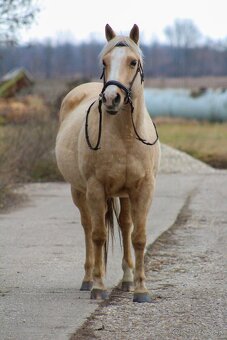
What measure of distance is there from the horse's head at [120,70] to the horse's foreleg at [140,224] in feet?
2.70

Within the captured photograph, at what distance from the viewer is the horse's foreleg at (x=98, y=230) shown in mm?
8656

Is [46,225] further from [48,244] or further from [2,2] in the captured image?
[2,2]

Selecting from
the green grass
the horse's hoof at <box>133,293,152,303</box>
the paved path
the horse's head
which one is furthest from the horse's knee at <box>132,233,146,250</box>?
the green grass

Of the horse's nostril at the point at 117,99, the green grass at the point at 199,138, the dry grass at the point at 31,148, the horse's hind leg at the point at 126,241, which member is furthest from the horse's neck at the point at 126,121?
the green grass at the point at 199,138

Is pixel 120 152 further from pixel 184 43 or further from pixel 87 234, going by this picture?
pixel 184 43

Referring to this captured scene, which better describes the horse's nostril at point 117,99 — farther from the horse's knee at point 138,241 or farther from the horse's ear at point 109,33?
the horse's knee at point 138,241

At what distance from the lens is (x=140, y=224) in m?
8.77

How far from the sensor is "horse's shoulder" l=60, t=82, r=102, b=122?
34.6 feet

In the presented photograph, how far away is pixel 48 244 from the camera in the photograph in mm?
12641

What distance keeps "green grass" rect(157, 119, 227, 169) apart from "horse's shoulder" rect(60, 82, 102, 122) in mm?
20251

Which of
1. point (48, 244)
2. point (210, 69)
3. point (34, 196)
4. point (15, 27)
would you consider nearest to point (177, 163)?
point (15, 27)

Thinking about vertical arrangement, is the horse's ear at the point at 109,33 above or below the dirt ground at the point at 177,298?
above

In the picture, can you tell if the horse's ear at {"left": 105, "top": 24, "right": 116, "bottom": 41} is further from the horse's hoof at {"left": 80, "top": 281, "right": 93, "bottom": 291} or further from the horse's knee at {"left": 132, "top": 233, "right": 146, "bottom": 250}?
the horse's hoof at {"left": 80, "top": 281, "right": 93, "bottom": 291}

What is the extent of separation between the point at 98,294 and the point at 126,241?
939 millimetres
